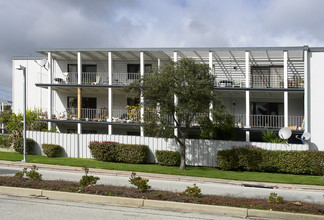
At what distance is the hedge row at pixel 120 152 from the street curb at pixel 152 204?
1135 centimetres

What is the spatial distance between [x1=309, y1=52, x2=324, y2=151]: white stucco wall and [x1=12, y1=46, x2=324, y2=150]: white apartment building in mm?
30

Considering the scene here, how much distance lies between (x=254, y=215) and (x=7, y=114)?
94.2 feet

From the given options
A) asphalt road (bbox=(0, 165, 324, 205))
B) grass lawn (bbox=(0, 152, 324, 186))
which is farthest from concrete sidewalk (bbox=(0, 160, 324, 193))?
grass lawn (bbox=(0, 152, 324, 186))

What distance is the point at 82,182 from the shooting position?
10734mm

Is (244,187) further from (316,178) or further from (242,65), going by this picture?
(242,65)

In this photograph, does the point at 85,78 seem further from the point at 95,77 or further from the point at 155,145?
the point at 155,145

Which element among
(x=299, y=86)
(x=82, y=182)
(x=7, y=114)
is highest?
(x=299, y=86)

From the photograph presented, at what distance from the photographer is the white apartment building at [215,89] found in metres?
22.7

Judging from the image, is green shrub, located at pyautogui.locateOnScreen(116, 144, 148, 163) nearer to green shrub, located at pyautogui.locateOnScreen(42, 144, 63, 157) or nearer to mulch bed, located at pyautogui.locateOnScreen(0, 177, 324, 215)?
green shrub, located at pyautogui.locateOnScreen(42, 144, 63, 157)

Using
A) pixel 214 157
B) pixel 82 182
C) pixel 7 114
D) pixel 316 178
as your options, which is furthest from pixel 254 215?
pixel 7 114

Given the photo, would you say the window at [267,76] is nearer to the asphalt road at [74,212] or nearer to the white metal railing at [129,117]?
the white metal railing at [129,117]

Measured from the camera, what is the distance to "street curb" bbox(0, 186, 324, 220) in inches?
335

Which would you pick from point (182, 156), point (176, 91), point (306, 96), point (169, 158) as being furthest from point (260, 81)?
point (176, 91)

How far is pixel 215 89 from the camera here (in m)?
23.8
